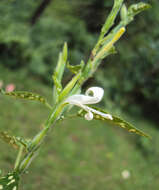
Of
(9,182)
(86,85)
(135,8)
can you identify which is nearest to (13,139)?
(9,182)

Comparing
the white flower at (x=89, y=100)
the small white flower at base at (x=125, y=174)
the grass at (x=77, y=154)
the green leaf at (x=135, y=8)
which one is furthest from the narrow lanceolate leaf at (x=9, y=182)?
the small white flower at base at (x=125, y=174)

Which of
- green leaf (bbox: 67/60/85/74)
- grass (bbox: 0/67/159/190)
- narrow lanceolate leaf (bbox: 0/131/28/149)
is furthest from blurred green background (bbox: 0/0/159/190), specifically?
green leaf (bbox: 67/60/85/74)

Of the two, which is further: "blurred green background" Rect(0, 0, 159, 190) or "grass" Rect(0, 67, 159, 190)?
"blurred green background" Rect(0, 0, 159, 190)

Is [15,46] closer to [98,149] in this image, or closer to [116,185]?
[98,149]

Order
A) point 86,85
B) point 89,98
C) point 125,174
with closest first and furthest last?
point 89,98, point 125,174, point 86,85

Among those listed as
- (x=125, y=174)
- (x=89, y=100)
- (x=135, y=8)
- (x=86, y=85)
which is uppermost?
(x=135, y=8)

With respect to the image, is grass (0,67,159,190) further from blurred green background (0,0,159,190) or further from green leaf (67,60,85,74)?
green leaf (67,60,85,74)

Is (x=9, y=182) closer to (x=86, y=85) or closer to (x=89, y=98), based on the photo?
(x=89, y=98)

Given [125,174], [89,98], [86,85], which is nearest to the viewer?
[89,98]
